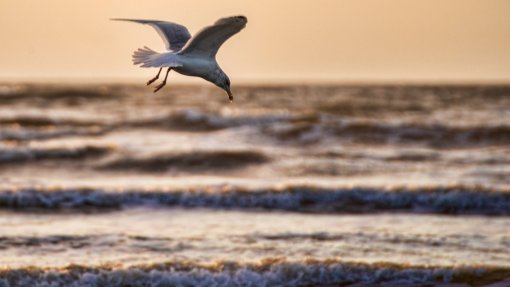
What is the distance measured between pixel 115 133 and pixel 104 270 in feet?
51.3

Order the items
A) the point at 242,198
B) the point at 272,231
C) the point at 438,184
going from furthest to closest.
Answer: the point at 438,184 → the point at 242,198 → the point at 272,231

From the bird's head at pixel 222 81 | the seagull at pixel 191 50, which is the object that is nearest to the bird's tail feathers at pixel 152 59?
the seagull at pixel 191 50

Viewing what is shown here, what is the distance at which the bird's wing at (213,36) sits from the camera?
611 centimetres

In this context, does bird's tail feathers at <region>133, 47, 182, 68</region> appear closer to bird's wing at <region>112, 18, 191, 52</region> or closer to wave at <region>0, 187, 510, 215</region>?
bird's wing at <region>112, 18, 191, 52</region>

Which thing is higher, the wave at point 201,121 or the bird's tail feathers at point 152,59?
the bird's tail feathers at point 152,59

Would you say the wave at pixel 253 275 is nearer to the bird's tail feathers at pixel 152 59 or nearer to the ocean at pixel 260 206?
the ocean at pixel 260 206

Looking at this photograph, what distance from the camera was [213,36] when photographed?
21.1 feet

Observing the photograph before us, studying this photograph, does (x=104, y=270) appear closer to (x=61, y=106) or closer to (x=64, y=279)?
(x=64, y=279)

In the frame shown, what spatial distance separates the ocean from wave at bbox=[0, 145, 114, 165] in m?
0.05

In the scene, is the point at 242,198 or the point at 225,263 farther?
the point at 242,198

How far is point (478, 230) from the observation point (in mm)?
11055

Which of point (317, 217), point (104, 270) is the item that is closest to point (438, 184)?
point (317, 217)

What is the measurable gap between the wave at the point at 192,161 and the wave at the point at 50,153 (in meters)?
1.23

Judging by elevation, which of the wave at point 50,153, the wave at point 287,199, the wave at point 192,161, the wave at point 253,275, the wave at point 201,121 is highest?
the wave at point 201,121
